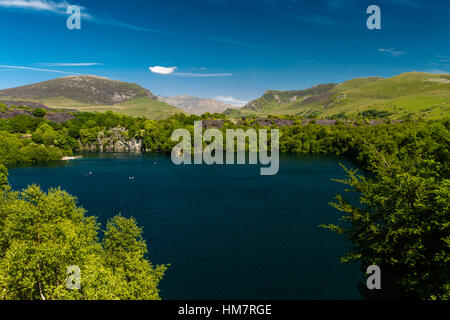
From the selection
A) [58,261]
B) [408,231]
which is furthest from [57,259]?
[408,231]

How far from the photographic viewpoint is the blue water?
42250 mm

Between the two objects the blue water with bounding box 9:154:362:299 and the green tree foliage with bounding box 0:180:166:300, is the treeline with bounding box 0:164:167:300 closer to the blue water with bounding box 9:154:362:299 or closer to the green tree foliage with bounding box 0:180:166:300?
the green tree foliage with bounding box 0:180:166:300

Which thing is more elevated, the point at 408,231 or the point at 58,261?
the point at 408,231

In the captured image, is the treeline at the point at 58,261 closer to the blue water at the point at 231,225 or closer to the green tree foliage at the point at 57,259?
the green tree foliage at the point at 57,259

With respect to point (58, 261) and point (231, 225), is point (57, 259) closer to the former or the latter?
point (58, 261)

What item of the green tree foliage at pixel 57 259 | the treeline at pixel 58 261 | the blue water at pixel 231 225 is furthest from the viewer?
the blue water at pixel 231 225

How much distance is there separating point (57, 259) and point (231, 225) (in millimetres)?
42613

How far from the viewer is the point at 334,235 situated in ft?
194

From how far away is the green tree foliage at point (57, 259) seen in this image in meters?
25.1

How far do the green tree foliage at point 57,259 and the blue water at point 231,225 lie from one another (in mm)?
10666

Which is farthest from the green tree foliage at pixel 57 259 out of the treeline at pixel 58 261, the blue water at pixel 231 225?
the blue water at pixel 231 225

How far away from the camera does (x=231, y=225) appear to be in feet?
216

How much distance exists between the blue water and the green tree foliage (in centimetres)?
1067
